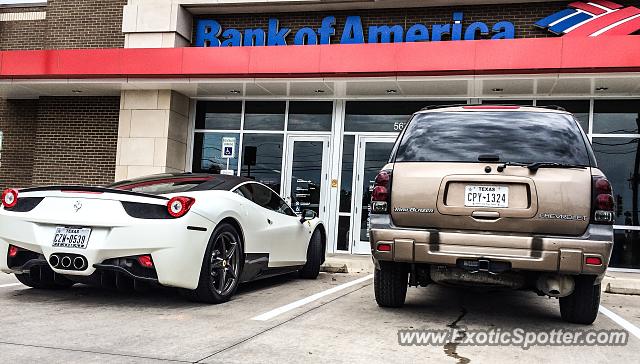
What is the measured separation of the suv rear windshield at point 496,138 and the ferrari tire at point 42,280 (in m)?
3.51

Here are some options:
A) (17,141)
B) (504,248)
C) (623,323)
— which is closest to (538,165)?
(504,248)

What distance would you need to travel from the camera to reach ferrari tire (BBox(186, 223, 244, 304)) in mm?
5094

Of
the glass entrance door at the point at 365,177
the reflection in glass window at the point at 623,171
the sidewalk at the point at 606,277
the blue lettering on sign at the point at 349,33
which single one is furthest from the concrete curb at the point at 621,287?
the blue lettering on sign at the point at 349,33

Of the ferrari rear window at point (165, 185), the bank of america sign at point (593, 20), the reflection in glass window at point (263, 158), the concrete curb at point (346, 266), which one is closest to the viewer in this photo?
the ferrari rear window at point (165, 185)

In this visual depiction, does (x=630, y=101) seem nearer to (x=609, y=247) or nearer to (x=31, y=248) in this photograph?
(x=609, y=247)

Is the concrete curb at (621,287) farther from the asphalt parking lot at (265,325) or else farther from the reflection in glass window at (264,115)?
the reflection in glass window at (264,115)

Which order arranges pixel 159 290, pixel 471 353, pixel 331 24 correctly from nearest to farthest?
pixel 471 353
pixel 159 290
pixel 331 24

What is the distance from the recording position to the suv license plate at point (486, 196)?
4336 mm

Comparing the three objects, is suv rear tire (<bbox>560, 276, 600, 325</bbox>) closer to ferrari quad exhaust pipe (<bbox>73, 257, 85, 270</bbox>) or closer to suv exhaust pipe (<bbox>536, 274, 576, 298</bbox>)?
suv exhaust pipe (<bbox>536, 274, 576, 298</bbox>)

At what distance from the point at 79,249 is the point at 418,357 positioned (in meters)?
2.90

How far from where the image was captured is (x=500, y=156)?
451cm

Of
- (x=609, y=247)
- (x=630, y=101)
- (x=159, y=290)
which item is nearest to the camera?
(x=609, y=247)

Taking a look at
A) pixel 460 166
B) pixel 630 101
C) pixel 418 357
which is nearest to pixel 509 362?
pixel 418 357

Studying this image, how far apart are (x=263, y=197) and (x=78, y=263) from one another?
7.34 ft
